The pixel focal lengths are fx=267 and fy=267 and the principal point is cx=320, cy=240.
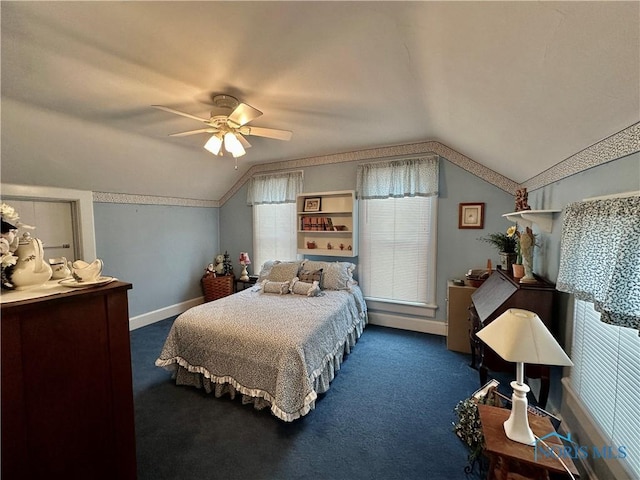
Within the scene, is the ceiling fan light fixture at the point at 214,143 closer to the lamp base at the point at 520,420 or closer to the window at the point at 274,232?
the window at the point at 274,232

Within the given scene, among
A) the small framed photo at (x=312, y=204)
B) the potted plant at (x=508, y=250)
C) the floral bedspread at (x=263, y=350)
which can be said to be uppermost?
the small framed photo at (x=312, y=204)

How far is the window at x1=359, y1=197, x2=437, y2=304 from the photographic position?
11.7 ft

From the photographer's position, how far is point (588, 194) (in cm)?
159

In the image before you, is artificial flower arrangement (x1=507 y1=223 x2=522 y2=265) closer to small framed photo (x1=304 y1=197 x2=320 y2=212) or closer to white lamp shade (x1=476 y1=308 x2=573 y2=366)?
white lamp shade (x1=476 y1=308 x2=573 y2=366)

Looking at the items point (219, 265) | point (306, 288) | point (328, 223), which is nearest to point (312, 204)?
point (328, 223)

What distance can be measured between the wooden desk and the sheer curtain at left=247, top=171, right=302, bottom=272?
334 centimetres

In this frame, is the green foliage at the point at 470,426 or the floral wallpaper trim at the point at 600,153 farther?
the green foliage at the point at 470,426

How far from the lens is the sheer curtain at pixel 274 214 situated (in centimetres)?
431

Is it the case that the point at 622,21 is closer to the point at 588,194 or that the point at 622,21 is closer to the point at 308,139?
the point at 588,194

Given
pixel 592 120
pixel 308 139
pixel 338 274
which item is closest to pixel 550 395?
pixel 592 120

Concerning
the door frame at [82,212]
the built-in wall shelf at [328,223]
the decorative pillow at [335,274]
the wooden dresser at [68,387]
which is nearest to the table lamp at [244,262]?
the built-in wall shelf at [328,223]

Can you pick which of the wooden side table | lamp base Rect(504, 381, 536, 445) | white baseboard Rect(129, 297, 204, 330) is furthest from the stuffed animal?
lamp base Rect(504, 381, 536, 445)

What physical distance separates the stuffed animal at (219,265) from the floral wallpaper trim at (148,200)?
0.97m

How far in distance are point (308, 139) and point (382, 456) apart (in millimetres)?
3158
